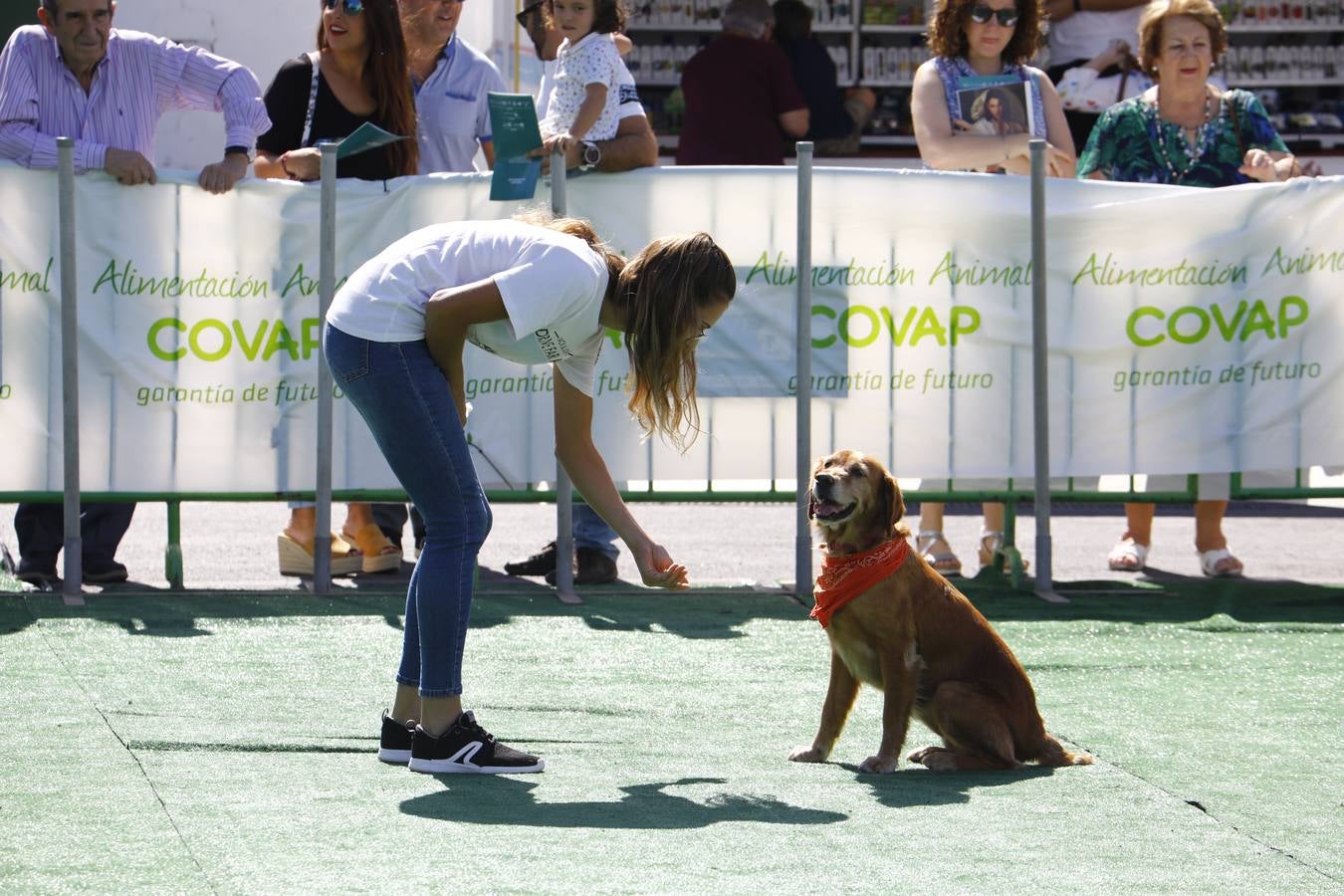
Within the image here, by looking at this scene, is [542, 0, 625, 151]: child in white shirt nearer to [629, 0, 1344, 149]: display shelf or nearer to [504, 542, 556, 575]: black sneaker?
[504, 542, 556, 575]: black sneaker

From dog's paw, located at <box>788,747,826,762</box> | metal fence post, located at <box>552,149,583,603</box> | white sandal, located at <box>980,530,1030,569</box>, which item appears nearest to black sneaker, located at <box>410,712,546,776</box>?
dog's paw, located at <box>788,747,826,762</box>

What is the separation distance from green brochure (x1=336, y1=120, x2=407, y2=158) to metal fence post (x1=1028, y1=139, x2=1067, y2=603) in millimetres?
2445

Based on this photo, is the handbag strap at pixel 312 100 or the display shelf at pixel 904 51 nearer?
the handbag strap at pixel 312 100

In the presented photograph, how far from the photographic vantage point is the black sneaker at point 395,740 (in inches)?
198

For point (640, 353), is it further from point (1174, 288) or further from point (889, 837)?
point (1174, 288)

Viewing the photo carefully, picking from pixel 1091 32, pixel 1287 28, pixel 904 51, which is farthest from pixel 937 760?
pixel 1287 28

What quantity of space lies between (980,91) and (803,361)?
1387 millimetres

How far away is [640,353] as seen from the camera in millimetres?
4598

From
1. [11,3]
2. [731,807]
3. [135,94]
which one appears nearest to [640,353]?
[731,807]

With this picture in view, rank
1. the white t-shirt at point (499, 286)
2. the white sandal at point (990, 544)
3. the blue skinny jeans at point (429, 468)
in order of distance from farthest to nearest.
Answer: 1. the white sandal at point (990, 544)
2. the blue skinny jeans at point (429, 468)
3. the white t-shirt at point (499, 286)

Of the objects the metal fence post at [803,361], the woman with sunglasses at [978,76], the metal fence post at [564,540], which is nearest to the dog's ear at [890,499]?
the metal fence post at [803,361]

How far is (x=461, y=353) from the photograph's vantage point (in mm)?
4766

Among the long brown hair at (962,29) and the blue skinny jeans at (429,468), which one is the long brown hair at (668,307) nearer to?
the blue skinny jeans at (429,468)

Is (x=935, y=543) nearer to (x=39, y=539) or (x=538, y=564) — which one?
(x=538, y=564)
